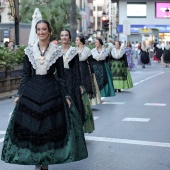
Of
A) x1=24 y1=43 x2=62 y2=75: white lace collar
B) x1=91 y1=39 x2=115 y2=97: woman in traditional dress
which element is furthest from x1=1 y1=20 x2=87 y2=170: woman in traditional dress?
x1=91 y1=39 x2=115 y2=97: woman in traditional dress

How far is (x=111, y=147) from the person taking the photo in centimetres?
764

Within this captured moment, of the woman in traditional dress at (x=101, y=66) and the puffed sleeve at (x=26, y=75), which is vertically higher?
the puffed sleeve at (x=26, y=75)

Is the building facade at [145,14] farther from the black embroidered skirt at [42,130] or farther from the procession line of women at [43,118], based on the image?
the black embroidered skirt at [42,130]

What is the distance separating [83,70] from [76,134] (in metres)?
4.54

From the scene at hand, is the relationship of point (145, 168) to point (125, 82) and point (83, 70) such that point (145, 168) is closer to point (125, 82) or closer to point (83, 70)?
point (83, 70)

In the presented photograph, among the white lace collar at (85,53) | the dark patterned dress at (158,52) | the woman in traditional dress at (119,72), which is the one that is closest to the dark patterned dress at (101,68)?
the woman in traditional dress at (119,72)

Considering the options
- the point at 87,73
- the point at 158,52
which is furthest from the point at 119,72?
the point at 158,52

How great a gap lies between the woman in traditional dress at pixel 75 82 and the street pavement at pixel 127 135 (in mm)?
368

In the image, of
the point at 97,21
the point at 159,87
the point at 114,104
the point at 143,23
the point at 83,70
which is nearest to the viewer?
the point at 83,70

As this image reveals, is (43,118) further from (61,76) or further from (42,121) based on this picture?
(61,76)

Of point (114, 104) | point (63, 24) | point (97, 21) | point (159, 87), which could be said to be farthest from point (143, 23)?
point (97, 21)

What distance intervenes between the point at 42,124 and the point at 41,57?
0.77m

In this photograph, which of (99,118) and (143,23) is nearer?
(99,118)

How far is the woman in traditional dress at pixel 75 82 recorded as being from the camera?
7.79 meters
